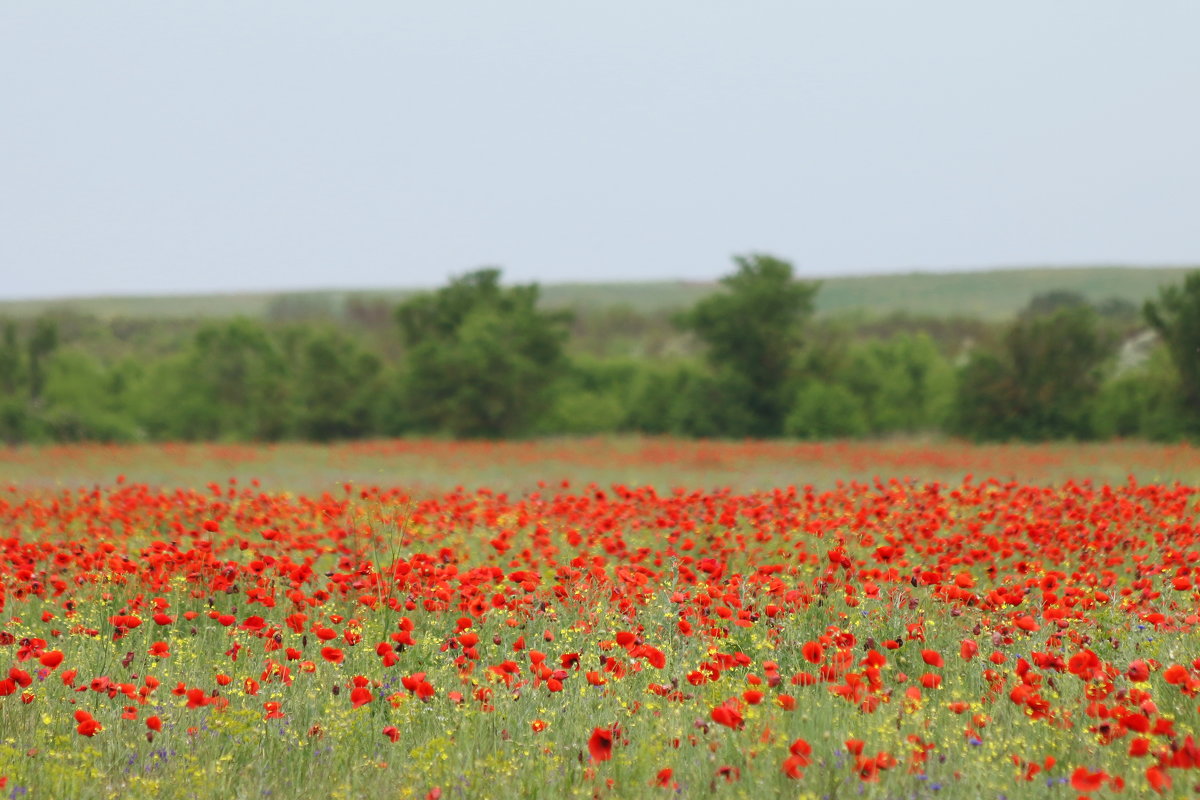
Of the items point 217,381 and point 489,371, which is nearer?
point 489,371

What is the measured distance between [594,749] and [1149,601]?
179 inches

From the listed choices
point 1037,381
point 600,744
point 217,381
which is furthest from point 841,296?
point 600,744

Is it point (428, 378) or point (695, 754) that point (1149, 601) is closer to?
point (695, 754)

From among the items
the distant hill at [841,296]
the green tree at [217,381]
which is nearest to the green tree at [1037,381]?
the green tree at [217,381]

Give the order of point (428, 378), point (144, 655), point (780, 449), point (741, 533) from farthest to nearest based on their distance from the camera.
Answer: point (428, 378) → point (780, 449) → point (741, 533) → point (144, 655)

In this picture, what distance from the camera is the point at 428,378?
42094mm

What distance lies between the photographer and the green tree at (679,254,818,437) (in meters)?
41.5

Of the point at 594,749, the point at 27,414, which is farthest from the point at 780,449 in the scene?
the point at 27,414

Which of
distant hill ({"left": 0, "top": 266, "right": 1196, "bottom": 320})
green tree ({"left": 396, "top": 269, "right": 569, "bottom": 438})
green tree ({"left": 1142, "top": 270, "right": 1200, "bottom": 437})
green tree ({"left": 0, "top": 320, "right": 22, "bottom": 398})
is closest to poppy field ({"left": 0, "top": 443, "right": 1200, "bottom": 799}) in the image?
green tree ({"left": 1142, "top": 270, "right": 1200, "bottom": 437})

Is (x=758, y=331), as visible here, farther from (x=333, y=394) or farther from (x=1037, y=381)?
(x=333, y=394)

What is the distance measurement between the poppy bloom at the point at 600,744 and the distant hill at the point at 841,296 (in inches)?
4285

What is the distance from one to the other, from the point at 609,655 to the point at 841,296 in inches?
5088

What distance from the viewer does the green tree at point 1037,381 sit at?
3569 centimetres

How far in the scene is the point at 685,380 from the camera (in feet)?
178
